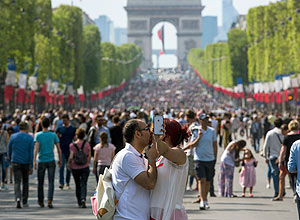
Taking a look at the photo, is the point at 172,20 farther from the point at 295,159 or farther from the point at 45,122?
the point at 295,159

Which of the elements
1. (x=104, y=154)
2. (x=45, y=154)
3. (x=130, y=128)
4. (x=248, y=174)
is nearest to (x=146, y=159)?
(x=130, y=128)

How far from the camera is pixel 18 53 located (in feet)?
143

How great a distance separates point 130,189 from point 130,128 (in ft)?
1.71

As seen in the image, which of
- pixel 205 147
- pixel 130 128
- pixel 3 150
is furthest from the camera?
pixel 3 150

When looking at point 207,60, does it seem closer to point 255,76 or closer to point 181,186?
A: point 255,76

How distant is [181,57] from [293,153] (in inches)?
7146

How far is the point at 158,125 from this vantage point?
6363 mm

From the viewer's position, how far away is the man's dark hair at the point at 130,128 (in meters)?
6.81

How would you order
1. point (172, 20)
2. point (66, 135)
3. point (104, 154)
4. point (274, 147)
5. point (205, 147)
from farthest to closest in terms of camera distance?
point (172, 20) → point (66, 135) → point (274, 147) → point (104, 154) → point (205, 147)

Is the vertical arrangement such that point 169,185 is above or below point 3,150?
above

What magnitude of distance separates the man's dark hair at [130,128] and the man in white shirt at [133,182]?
5 centimetres

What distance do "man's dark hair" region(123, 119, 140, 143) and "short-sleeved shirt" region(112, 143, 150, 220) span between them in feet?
0.51

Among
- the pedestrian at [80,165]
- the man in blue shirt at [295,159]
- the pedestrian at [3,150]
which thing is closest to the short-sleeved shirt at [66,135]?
the pedestrian at [3,150]

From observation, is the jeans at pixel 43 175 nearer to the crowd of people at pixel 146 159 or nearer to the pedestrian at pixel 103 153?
the crowd of people at pixel 146 159
